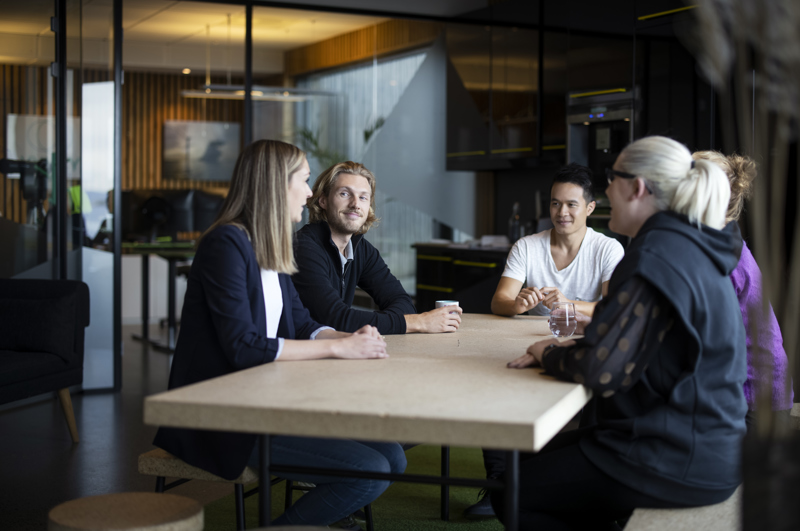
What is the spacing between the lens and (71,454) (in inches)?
145

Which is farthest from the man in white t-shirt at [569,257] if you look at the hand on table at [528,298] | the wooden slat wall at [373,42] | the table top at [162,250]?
the table top at [162,250]

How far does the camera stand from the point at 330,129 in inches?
246

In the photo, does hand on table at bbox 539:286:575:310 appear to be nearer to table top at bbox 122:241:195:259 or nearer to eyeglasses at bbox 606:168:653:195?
eyeglasses at bbox 606:168:653:195

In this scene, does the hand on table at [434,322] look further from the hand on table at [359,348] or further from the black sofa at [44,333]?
the black sofa at [44,333]

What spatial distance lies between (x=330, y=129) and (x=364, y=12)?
0.95 m

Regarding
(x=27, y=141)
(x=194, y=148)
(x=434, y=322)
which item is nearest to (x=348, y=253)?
(x=434, y=322)

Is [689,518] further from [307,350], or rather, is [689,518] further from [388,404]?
[307,350]

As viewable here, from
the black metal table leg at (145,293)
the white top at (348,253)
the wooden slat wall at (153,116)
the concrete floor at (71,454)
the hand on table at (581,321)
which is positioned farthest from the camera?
the wooden slat wall at (153,116)

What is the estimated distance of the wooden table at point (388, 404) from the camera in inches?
49.8

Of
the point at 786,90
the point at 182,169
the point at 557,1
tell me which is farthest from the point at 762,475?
the point at 182,169

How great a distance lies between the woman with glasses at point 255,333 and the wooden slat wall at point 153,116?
28.3ft

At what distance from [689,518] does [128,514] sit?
3.66 feet

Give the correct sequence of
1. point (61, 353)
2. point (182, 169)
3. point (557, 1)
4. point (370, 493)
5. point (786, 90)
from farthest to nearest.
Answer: point (182, 169) → point (557, 1) → point (61, 353) → point (370, 493) → point (786, 90)

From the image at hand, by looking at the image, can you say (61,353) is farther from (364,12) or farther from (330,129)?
(364,12)
